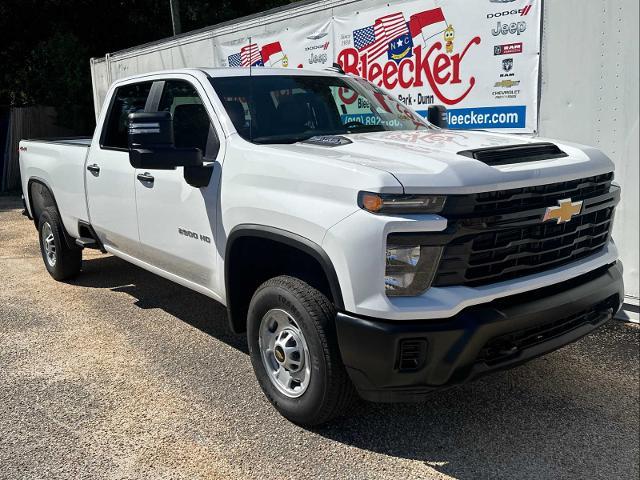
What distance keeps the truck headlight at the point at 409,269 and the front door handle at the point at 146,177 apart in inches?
85.5

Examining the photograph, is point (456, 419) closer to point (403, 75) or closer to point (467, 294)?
point (467, 294)

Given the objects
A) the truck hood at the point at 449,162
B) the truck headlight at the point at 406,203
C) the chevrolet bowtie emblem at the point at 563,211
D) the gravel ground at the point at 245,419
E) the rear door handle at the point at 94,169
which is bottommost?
the gravel ground at the point at 245,419

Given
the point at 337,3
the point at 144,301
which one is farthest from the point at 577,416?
the point at 337,3

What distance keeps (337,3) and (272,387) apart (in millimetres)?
5067

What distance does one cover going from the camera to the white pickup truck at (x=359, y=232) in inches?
110

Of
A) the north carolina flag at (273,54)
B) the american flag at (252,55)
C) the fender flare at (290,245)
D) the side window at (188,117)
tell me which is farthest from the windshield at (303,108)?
the american flag at (252,55)

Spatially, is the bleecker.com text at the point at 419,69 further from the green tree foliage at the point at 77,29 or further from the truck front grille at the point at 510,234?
the green tree foliage at the point at 77,29

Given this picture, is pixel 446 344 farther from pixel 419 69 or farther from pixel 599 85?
pixel 419 69

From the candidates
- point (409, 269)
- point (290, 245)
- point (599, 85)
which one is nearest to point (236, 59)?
point (599, 85)

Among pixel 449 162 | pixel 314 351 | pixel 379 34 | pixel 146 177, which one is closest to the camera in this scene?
pixel 449 162

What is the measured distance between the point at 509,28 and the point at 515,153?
2.69 meters

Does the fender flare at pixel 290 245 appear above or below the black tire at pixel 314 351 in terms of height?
above

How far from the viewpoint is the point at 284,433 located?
3393 millimetres

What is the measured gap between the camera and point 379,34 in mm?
6773
